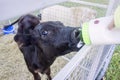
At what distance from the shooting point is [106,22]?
0.48 m

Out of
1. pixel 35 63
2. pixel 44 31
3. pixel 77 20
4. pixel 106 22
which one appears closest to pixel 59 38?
pixel 44 31

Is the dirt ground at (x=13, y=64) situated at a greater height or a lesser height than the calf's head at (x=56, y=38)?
lesser

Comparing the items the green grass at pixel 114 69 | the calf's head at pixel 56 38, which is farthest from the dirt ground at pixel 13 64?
the calf's head at pixel 56 38

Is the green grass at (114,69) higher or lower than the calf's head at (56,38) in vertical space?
lower

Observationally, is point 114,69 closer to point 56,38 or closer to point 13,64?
point 13,64

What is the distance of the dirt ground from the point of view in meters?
1.54

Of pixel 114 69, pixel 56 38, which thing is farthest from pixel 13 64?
pixel 56 38

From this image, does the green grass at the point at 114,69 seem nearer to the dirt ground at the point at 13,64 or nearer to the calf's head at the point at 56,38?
the dirt ground at the point at 13,64

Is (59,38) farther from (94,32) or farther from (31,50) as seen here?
(31,50)

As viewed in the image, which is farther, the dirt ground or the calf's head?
the dirt ground

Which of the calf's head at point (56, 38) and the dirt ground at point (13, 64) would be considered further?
the dirt ground at point (13, 64)

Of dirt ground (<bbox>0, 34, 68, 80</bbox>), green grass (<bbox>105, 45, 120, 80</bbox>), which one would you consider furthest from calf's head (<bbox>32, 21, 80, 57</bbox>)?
green grass (<bbox>105, 45, 120, 80</bbox>)

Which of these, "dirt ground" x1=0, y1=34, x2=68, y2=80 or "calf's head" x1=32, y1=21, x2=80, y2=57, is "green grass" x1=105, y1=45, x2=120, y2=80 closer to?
"dirt ground" x1=0, y1=34, x2=68, y2=80

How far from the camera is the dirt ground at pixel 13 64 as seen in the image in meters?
1.54
